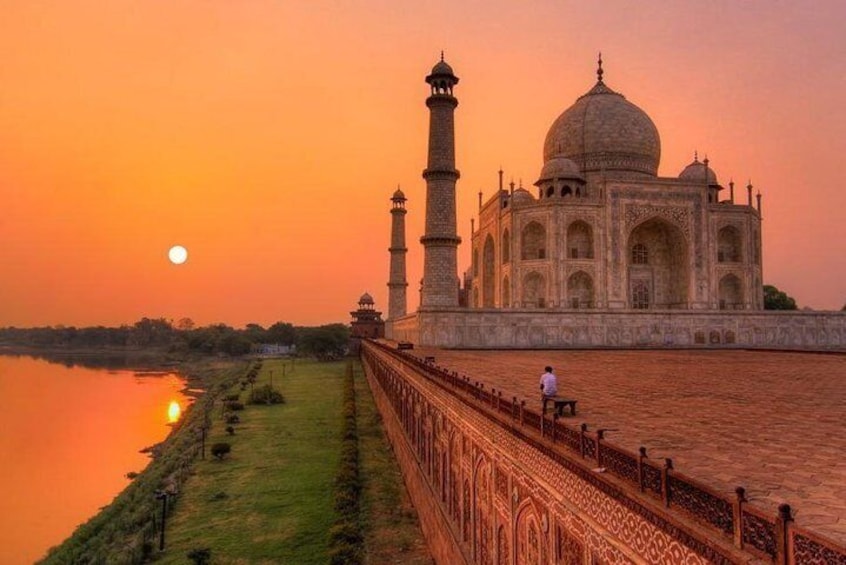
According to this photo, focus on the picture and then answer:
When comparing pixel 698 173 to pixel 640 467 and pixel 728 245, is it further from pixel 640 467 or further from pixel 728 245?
pixel 640 467

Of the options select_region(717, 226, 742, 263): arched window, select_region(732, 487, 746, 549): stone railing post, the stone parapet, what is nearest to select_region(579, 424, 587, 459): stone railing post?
select_region(732, 487, 746, 549): stone railing post

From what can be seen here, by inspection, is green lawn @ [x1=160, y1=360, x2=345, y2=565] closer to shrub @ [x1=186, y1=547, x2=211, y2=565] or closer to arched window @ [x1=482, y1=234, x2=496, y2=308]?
shrub @ [x1=186, y1=547, x2=211, y2=565]

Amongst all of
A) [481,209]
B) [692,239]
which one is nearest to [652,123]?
[692,239]

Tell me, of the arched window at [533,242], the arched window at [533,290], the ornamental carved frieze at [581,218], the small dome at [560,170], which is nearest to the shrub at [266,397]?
the arched window at [533,290]

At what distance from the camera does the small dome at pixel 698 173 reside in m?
38.5

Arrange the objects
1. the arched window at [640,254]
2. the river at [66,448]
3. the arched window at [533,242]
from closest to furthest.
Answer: the river at [66,448] < the arched window at [533,242] < the arched window at [640,254]

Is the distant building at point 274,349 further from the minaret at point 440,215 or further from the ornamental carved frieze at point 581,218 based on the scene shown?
the minaret at point 440,215

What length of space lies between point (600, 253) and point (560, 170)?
5.72m

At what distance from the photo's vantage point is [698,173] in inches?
1545

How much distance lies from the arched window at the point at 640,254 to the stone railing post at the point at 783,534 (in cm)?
3646

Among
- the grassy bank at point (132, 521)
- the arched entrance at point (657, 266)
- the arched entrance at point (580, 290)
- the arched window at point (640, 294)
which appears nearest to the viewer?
the grassy bank at point (132, 521)

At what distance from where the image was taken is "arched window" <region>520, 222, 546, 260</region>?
122 feet

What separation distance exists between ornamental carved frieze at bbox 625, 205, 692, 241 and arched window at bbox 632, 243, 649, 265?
225cm

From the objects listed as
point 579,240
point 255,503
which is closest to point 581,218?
point 579,240
